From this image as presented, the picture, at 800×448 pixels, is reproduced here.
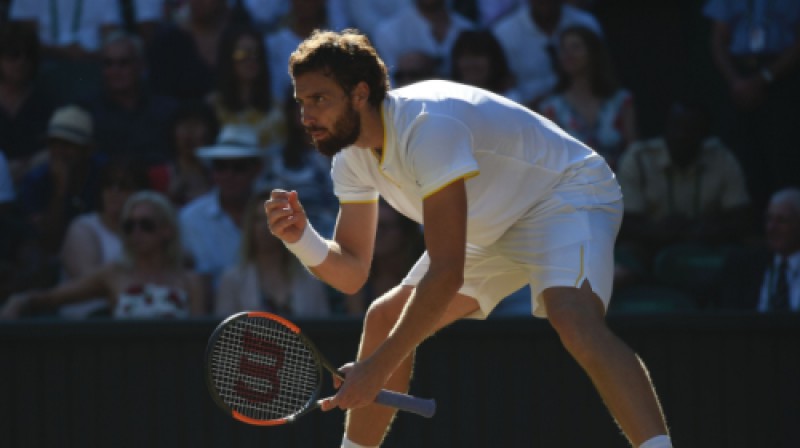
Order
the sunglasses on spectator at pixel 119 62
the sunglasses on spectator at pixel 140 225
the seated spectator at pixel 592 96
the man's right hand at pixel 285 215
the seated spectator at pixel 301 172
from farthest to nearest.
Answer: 1. the sunglasses on spectator at pixel 119 62
2. the seated spectator at pixel 592 96
3. the seated spectator at pixel 301 172
4. the sunglasses on spectator at pixel 140 225
5. the man's right hand at pixel 285 215

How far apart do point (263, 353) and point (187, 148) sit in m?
3.39

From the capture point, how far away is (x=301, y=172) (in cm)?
737

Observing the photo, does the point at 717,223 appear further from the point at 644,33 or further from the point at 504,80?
the point at 644,33

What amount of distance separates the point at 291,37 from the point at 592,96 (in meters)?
1.83

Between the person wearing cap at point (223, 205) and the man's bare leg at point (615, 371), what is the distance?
9.98ft

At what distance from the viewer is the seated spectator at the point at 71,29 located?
816 cm

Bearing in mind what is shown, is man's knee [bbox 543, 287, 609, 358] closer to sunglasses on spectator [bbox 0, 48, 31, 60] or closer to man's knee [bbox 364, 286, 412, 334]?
man's knee [bbox 364, 286, 412, 334]

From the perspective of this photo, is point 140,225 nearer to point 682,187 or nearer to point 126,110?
point 126,110

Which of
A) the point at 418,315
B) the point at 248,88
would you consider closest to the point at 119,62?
the point at 248,88

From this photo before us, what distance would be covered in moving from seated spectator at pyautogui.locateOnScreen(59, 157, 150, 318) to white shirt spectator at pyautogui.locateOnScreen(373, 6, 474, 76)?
66.3 inches

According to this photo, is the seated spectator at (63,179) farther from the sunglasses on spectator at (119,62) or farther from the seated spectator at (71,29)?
the seated spectator at (71,29)

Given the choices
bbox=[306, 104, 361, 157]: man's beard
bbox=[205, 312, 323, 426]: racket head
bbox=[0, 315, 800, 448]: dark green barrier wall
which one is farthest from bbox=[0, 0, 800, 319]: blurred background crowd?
bbox=[306, 104, 361, 157]: man's beard

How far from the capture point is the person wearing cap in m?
6.96

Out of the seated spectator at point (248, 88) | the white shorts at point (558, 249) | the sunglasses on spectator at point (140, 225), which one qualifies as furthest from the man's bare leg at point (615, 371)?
the seated spectator at point (248, 88)
